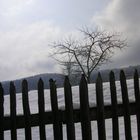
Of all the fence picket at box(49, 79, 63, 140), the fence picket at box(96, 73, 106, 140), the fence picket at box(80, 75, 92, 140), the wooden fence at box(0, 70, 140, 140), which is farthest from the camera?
the fence picket at box(96, 73, 106, 140)

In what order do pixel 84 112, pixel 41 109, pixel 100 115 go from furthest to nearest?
pixel 100 115 → pixel 84 112 → pixel 41 109

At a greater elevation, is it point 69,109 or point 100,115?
point 69,109

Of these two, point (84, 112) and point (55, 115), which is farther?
point (84, 112)

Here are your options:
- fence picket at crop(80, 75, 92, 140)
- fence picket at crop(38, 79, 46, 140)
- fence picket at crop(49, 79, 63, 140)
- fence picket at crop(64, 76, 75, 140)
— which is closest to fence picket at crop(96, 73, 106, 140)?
fence picket at crop(80, 75, 92, 140)

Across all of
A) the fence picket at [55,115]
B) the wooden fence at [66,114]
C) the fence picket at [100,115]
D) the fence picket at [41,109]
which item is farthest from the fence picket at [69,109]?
the fence picket at [100,115]

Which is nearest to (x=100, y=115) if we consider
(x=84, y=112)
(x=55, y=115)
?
(x=84, y=112)

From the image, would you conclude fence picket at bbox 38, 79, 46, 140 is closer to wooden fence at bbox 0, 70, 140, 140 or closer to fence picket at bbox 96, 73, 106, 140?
wooden fence at bbox 0, 70, 140, 140

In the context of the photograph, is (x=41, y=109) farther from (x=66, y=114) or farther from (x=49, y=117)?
(x=66, y=114)

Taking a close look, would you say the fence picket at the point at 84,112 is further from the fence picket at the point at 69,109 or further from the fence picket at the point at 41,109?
the fence picket at the point at 41,109

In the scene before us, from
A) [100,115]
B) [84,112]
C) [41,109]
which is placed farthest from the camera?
[100,115]

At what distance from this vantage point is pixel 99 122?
17.8 feet

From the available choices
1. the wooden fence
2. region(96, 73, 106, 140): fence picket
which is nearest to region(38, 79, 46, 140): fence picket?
the wooden fence

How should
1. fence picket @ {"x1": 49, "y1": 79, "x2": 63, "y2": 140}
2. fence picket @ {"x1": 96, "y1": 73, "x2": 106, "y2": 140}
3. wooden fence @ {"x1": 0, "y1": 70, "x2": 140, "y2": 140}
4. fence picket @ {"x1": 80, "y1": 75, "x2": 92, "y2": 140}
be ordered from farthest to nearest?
fence picket @ {"x1": 96, "y1": 73, "x2": 106, "y2": 140}
fence picket @ {"x1": 80, "y1": 75, "x2": 92, "y2": 140}
fence picket @ {"x1": 49, "y1": 79, "x2": 63, "y2": 140}
wooden fence @ {"x1": 0, "y1": 70, "x2": 140, "y2": 140}

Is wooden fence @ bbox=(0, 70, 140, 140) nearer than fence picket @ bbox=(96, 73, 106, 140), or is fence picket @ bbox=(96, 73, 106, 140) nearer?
wooden fence @ bbox=(0, 70, 140, 140)
